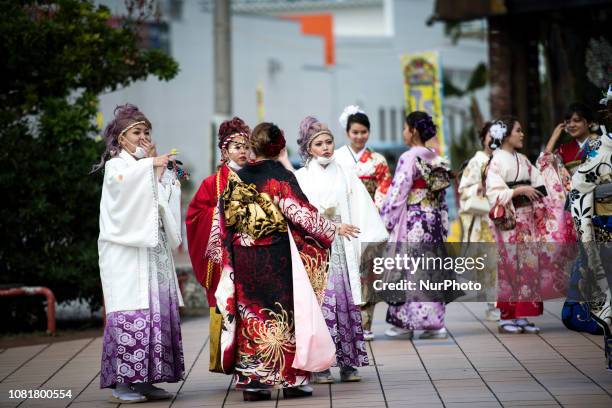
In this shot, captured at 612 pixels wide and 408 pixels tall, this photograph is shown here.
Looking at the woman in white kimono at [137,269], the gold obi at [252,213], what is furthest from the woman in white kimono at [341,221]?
the woman in white kimono at [137,269]

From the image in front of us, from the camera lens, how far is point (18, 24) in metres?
11.4

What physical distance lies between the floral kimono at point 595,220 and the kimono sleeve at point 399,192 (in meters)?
1.99

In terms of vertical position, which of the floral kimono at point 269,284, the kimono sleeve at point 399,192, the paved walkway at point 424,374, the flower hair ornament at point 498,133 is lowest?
the paved walkway at point 424,374

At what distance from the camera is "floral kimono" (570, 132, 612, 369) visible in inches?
327

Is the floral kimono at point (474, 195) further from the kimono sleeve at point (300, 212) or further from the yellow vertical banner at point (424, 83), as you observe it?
the yellow vertical banner at point (424, 83)

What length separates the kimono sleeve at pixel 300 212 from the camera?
25.4 ft

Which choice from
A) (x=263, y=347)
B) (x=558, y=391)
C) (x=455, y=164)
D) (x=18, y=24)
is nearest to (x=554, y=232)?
(x=558, y=391)

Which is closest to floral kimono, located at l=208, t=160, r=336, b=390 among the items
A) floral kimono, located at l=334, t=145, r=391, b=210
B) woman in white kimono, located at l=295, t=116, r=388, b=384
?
woman in white kimono, located at l=295, t=116, r=388, b=384

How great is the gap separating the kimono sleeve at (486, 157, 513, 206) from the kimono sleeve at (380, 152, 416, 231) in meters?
0.71

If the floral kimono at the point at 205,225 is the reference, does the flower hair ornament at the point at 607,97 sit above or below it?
above

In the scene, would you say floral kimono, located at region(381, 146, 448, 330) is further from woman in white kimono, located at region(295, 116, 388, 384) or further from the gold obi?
the gold obi

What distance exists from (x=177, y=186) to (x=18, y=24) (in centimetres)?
383

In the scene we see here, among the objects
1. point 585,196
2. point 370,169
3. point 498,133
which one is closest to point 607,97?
point 585,196

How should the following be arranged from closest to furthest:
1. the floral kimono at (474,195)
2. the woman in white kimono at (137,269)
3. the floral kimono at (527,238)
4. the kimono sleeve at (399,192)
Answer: the woman in white kimono at (137,269)
the kimono sleeve at (399,192)
the floral kimono at (527,238)
the floral kimono at (474,195)
